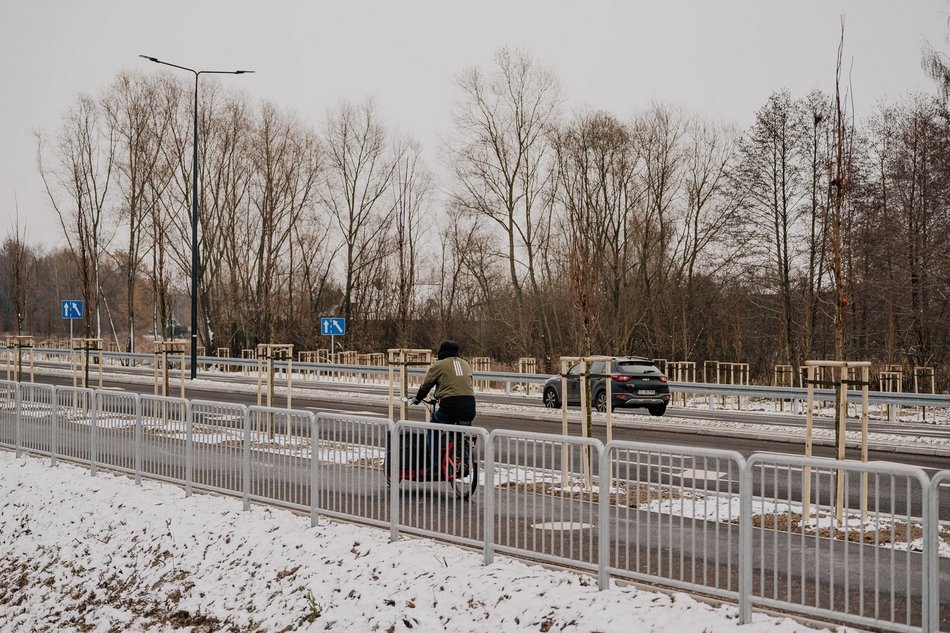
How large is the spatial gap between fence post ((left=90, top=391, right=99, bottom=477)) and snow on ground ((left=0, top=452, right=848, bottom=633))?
31 centimetres

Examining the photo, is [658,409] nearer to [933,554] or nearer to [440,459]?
[440,459]

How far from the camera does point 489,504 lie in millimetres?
8281

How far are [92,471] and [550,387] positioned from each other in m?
16.1

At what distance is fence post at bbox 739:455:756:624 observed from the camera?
6418 mm

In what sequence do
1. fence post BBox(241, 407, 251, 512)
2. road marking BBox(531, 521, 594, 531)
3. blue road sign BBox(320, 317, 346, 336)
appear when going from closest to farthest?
road marking BBox(531, 521, 594, 531)
fence post BBox(241, 407, 251, 512)
blue road sign BBox(320, 317, 346, 336)

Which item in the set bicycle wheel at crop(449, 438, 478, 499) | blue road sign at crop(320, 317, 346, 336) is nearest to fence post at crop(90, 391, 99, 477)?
bicycle wheel at crop(449, 438, 478, 499)

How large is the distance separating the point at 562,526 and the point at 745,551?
175cm

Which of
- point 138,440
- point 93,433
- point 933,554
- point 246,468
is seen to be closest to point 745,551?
point 933,554

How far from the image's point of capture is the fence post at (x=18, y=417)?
16562 mm

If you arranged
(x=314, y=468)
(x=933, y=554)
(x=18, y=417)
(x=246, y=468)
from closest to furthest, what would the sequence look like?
(x=933, y=554)
(x=314, y=468)
(x=246, y=468)
(x=18, y=417)

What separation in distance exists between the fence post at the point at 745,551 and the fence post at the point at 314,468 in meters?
4.85

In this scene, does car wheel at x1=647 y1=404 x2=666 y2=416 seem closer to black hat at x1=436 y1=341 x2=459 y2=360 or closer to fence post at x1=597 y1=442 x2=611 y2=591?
black hat at x1=436 y1=341 x2=459 y2=360

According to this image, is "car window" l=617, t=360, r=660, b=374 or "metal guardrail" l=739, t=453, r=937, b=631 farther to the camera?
"car window" l=617, t=360, r=660, b=374

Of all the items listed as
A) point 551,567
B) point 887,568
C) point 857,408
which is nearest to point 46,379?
point 857,408
